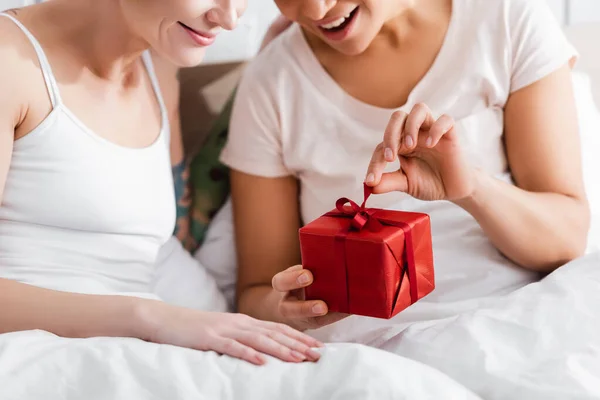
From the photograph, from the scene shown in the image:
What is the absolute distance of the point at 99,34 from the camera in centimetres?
125

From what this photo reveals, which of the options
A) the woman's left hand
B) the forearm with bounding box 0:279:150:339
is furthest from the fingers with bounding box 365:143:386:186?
the forearm with bounding box 0:279:150:339

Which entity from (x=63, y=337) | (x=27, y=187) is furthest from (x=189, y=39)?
(x=63, y=337)

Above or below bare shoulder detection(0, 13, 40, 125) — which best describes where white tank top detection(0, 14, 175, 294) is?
below

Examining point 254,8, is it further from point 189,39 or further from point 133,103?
point 189,39

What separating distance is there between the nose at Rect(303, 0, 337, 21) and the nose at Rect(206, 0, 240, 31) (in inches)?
4.7

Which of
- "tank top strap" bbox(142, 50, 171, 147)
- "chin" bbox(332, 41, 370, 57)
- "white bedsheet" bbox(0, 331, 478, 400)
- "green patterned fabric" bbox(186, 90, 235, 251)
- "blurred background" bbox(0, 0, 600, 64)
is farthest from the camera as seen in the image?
"blurred background" bbox(0, 0, 600, 64)

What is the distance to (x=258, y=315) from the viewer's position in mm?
1398

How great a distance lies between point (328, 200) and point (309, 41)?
298 mm

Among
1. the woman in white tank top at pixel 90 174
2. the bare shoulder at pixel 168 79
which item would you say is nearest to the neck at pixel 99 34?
the woman in white tank top at pixel 90 174

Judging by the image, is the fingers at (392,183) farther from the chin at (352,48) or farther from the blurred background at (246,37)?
the blurred background at (246,37)

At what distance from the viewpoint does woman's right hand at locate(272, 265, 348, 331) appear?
1083 millimetres

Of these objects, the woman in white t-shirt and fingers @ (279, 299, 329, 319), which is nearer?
A: fingers @ (279, 299, 329, 319)

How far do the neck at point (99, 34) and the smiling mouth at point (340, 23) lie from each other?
294mm

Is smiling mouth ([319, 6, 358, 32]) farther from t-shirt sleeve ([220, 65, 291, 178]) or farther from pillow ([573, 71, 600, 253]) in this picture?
pillow ([573, 71, 600, 253])
